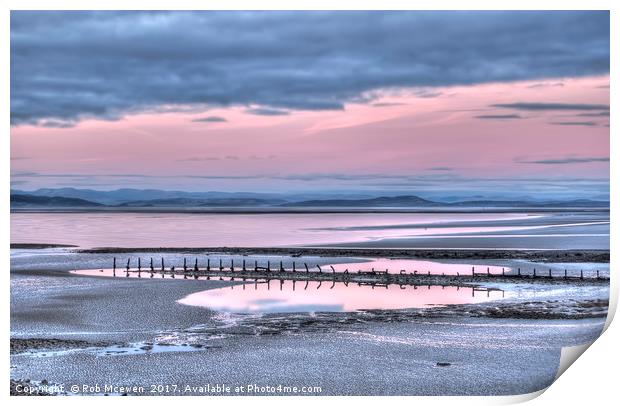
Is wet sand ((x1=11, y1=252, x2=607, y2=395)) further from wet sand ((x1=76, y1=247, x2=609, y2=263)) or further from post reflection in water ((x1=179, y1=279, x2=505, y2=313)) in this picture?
wet sand ((x1=76, y1=247, x2=609, y2=263))

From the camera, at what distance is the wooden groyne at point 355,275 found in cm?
3288

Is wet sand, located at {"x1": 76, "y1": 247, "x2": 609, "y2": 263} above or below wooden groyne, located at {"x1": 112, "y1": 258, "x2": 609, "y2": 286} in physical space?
above

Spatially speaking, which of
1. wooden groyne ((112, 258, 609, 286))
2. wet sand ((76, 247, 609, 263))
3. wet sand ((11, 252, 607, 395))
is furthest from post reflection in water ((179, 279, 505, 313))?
wet sand ((76, 247, 609, 263))

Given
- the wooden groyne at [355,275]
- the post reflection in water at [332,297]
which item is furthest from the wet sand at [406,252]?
the post reflection in water at [332,297]

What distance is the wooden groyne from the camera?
108ft

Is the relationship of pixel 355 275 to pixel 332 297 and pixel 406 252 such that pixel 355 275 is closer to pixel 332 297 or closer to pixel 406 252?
pixel 332 297

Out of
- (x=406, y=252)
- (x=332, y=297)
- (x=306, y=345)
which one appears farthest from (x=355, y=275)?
(x=306, y=345)

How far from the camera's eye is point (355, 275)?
3544 cm

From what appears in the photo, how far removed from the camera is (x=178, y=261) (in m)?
44.1

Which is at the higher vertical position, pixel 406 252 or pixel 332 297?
pixel 406 252

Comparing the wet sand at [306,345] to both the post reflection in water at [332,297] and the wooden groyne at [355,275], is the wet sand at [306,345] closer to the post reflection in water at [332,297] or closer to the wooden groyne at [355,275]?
the post reflection in water at [332,297]
